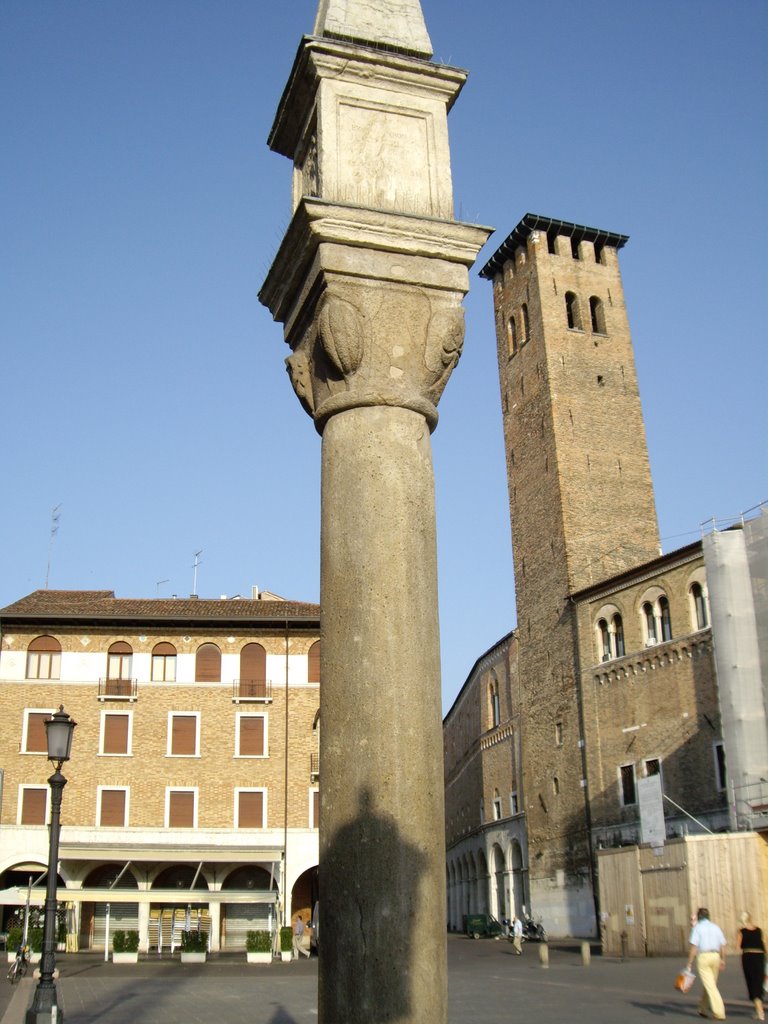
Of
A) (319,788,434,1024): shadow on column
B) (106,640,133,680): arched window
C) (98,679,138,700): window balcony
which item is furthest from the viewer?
(106,640,133,680): arched window

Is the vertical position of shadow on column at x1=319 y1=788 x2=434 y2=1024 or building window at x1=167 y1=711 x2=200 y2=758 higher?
building window at x1=167 y1=711 x2=200 y2=758

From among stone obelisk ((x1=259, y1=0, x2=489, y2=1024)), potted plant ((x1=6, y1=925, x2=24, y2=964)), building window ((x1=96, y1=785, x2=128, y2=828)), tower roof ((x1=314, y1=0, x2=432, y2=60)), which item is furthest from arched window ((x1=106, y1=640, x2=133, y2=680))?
tower roof ((x1=314, y1=0, x2=432, y2=60))

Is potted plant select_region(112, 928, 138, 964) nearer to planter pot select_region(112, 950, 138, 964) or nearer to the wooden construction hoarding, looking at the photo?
planter pot select_region(112, 950, 138, 964)

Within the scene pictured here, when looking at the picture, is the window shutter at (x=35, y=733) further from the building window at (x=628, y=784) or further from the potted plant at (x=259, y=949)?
the building window at (x=628, y=784)

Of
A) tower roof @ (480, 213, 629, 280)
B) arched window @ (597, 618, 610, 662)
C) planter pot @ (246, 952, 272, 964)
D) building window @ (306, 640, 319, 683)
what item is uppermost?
tower roof @ (480, 213, 629, 280)

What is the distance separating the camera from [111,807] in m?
29.6

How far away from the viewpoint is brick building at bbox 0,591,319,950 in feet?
95.1

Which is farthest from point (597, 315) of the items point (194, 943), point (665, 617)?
point (194, 943)

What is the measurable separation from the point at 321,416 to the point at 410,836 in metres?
1.82

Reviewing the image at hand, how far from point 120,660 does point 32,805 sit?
4597mm

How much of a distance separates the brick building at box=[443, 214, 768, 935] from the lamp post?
19.3 meters

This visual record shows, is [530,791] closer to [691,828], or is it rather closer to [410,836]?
[691,828]

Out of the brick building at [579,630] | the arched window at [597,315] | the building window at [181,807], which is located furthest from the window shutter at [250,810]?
the arched window at [597,315]

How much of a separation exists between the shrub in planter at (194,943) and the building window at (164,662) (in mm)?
8117
